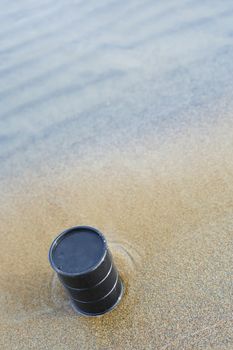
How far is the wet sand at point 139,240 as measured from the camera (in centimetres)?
221

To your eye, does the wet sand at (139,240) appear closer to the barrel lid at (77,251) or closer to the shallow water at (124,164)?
the shallow water at (124,164)

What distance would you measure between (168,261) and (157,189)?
2.10 ft

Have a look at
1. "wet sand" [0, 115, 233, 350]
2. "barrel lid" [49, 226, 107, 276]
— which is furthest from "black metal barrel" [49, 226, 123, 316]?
"wet sand" [0, 115, 233, 350]

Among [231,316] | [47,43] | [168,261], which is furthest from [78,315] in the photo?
[47,43]

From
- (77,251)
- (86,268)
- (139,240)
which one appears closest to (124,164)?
(139,240)

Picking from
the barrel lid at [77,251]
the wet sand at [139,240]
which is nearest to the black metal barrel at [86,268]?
the barrel lid at [77,251]

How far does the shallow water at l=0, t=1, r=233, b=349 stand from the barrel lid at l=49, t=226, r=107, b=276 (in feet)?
1.45

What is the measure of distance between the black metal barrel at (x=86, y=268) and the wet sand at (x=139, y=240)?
0.15m

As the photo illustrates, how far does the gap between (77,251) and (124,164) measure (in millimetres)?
1242

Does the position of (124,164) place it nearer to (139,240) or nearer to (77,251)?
(139,240)

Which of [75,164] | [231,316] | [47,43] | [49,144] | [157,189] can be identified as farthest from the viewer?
[47,43]

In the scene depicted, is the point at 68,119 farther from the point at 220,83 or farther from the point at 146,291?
the point at 146,291

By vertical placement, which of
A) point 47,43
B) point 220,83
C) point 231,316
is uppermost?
point 47,43

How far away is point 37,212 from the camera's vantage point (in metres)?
3.02
